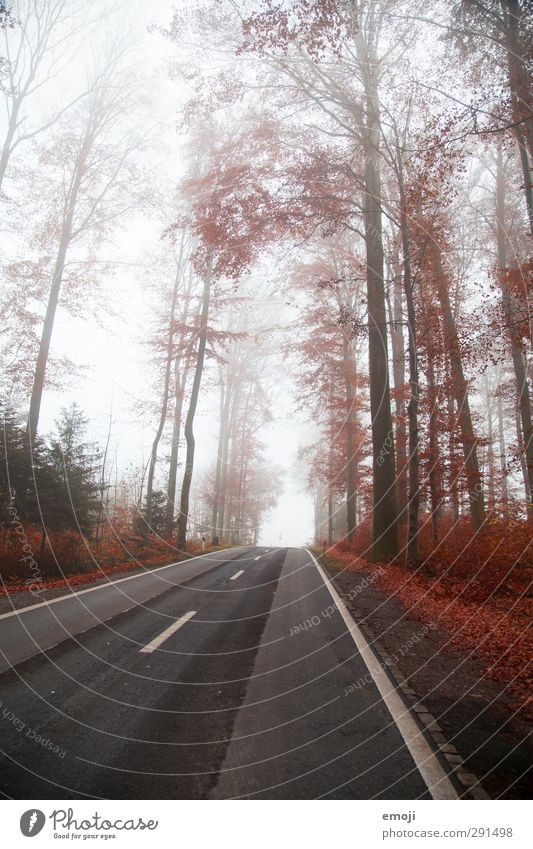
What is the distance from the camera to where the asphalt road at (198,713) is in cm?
233

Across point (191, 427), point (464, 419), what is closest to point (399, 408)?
point (464, 419)

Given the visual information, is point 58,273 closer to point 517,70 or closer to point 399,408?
point 399,408

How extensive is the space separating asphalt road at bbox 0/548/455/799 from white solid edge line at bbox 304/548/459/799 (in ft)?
0.04

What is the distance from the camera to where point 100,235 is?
1781 centimetres

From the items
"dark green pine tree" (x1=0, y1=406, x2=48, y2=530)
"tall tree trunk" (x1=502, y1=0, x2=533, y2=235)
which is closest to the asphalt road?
"dark green pine tree" (x1=0, y1=406, x2=48, y2=530)

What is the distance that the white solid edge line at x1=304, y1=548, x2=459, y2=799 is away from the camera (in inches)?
89.9

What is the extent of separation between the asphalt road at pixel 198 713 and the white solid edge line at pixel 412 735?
0.04ft

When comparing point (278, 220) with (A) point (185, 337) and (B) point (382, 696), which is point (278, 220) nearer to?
(A) point (185, 337)

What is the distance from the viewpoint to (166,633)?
18.1ft

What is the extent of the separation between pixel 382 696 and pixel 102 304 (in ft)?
61.5

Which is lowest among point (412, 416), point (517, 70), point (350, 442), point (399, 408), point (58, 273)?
point (412, 416)
